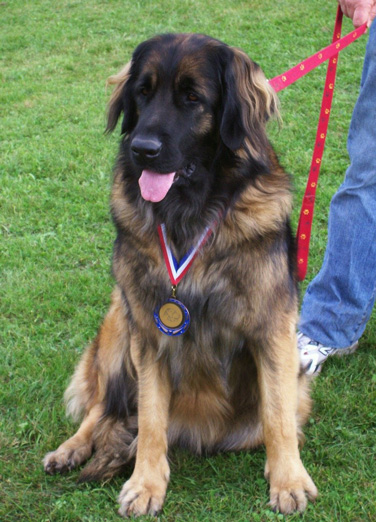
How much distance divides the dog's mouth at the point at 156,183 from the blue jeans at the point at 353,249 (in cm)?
120

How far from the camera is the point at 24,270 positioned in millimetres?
4766

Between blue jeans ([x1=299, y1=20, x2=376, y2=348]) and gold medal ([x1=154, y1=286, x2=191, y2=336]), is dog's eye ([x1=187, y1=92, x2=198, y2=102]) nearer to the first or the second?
gold medal ([x1=154, y1=286, x2=191, y2=336])

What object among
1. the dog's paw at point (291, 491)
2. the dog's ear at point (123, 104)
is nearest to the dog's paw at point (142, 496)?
the dog's paw at point (291, 491)

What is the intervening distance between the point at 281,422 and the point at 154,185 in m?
1.16

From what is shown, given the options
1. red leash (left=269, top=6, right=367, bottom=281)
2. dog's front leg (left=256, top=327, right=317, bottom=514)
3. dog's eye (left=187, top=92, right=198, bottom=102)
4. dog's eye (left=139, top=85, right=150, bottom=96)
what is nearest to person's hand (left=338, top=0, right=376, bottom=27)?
red leash (left=269, top=6, right=367, bottom=281)

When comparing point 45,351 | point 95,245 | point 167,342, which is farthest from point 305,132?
point 167,342

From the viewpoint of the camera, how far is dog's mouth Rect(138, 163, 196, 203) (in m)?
2.62

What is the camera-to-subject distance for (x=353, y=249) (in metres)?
3.61

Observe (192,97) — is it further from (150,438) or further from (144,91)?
(150,438)

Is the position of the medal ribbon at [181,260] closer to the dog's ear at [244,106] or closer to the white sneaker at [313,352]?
the dog's ear at [244,106]

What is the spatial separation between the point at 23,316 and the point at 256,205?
7.02 ft

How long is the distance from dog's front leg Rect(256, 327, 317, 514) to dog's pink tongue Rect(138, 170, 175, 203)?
790 mm

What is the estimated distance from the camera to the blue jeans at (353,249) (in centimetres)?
339

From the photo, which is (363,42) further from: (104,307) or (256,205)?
(256,205)
